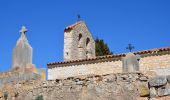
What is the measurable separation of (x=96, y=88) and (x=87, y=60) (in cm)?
1382

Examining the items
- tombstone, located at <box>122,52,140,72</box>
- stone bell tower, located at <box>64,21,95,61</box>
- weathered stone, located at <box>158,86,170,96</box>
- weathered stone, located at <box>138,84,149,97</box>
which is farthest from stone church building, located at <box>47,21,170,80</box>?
weathered stone, located at <box>158,86,170,96</box>

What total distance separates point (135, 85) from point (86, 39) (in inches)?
708

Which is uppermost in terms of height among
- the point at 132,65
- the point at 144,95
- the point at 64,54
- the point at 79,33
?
the point at 79,33

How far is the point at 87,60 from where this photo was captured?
2091 cm

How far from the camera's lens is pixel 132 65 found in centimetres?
750

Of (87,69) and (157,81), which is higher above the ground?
(87,69)

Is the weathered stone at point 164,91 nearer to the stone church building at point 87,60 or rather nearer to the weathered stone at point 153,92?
the weathered stone at point 153,92

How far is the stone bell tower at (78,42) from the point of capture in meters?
22.7

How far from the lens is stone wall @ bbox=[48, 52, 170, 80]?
19.1m

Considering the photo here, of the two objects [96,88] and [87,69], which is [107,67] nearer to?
[87,69]

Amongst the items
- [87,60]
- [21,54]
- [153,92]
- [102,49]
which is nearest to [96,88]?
[153,92]

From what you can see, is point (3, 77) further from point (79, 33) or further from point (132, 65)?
point (79, 33)

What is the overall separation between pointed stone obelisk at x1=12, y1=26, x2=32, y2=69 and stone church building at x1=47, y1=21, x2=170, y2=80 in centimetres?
895

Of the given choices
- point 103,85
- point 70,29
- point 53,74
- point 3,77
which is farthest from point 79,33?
point 103,85
